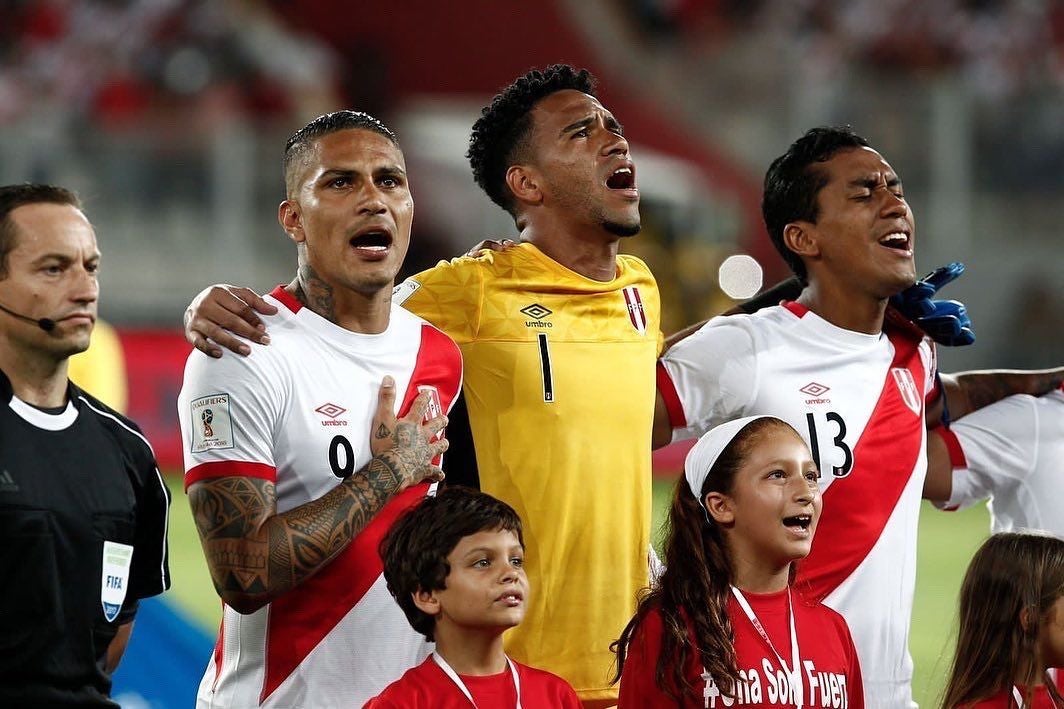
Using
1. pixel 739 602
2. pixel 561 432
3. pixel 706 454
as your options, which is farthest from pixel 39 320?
pixel 739 602

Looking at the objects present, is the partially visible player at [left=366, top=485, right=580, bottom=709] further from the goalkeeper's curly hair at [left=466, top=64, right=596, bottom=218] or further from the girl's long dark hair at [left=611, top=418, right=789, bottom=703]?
the goalkeeper's curly hair at [left=466, top=64, right=596, bottom=218]

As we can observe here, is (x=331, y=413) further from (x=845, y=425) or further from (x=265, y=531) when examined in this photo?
(x=845, y=425)

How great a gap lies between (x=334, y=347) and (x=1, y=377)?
815mm

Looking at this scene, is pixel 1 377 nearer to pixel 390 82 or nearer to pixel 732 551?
pixel 732 551

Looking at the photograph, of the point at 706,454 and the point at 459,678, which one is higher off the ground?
the point at 706,454

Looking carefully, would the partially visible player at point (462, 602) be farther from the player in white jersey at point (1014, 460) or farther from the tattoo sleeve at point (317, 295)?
the player in white jersey at point (1014, 460)

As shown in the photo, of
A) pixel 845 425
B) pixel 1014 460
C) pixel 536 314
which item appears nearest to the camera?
pixel 536 314

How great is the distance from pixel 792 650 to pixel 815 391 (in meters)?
0.93

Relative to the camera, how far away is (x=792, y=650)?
3588 mm

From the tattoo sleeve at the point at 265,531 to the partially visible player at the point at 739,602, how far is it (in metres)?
0.73

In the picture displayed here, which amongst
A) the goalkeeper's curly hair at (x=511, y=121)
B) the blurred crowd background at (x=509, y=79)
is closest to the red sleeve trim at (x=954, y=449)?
the goalkeeper's curly hair at (x=511, y=121)

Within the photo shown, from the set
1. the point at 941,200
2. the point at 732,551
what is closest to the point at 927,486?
the point at 732,551

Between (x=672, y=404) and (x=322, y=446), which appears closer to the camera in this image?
(x=322, y=446)

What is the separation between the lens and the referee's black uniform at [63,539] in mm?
3104
